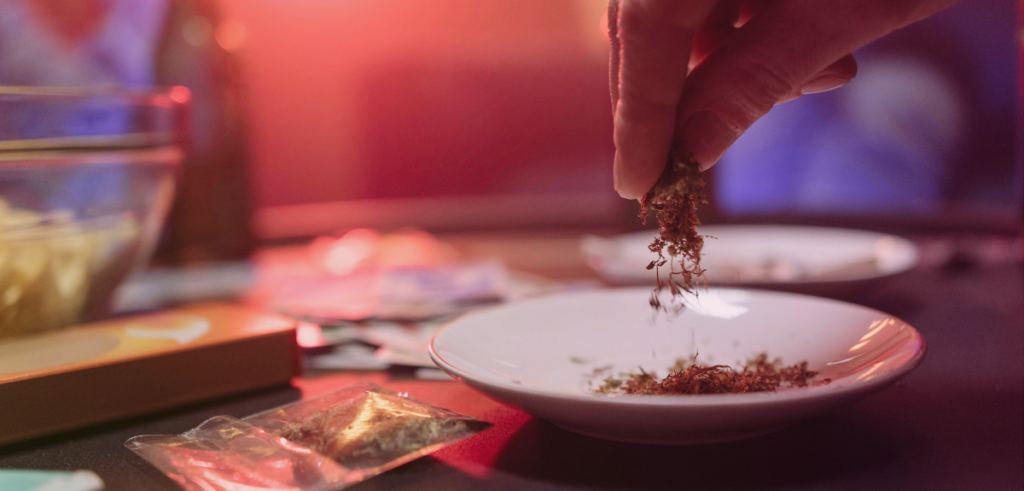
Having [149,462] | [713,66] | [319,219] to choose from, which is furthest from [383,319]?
[319,219]

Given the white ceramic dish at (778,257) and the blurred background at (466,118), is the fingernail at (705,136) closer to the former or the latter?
the white ceramic dish at (778,257)

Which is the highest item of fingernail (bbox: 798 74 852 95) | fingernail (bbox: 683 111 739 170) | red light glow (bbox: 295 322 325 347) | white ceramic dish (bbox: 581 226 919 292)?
fingernail (bbox: 798 74 852 95)

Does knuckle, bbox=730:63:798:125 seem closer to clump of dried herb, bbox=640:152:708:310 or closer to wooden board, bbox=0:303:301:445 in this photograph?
clump of dried herb, bbox=640:152:708:310

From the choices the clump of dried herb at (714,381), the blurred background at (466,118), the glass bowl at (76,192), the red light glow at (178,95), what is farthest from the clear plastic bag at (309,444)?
the blurred background at (466,118)

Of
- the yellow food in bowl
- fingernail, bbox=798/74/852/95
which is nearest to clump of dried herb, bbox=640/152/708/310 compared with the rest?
fingernail, bbox=798/74/852/95

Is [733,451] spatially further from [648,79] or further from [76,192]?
[76,192]

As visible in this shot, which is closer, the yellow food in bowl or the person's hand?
the person's hand
